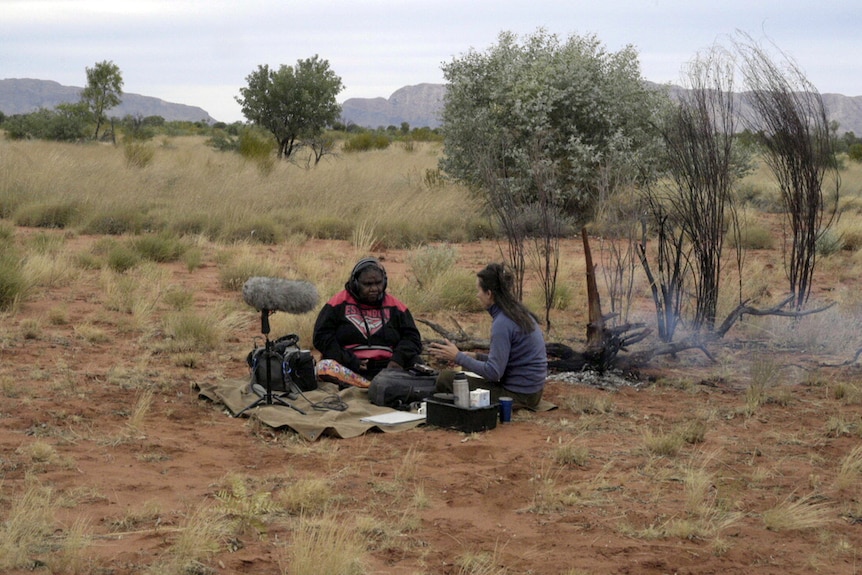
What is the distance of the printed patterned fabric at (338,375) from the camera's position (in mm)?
7534

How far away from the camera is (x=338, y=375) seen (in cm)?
754

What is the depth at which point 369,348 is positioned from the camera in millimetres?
7684

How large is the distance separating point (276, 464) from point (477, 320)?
5.27 meters

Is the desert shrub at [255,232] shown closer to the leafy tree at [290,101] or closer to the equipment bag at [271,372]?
the equipment bag at [271,372]

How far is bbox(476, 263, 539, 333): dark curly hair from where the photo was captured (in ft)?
22.2

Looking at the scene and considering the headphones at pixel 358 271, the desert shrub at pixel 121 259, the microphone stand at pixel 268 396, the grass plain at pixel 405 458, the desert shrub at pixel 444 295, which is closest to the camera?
the grass plain at pixel 405 458

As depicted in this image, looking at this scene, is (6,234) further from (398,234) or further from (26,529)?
(26,529)

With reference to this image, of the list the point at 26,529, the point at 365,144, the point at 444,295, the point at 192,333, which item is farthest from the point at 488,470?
the point at 365,144

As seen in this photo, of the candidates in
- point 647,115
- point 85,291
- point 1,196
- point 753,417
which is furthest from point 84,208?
point 753,417

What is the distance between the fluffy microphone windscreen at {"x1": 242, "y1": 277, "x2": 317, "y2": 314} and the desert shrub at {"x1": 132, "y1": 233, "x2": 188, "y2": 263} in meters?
7.22

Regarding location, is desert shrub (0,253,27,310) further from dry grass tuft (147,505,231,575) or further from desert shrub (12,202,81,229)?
dry grass tuft (147,505,231,575)

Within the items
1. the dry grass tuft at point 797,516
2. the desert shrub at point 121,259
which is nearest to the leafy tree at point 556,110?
the desert shrub at point 121,259

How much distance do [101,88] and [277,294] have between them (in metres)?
30.9

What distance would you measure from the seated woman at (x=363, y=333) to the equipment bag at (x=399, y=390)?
1.09 feet
